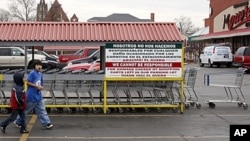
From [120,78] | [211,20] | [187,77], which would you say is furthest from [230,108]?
[211,20]

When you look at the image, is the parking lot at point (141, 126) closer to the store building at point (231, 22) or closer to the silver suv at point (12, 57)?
the silver suv at point (12, 57)

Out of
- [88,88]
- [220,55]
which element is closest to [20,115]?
[88,88]

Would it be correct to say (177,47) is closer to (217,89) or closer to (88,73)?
(88,73)

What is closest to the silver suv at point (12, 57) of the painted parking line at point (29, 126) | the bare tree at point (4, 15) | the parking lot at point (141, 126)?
the parking lot at point (141, 126)

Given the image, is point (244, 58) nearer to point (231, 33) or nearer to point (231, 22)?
point (231, 33)

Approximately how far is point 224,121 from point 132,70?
2.71 m

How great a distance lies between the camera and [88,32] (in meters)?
12.6

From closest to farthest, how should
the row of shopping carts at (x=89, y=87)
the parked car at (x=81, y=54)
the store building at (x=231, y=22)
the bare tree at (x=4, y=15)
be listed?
1. the row of shopping carts at (x=89, y=87)
2. the parked car at (x=81, y=54)
3. the store building at (x=231, y=22)
4. the bare tree at (x=4, y=15)

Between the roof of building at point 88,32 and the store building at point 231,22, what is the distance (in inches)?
1054

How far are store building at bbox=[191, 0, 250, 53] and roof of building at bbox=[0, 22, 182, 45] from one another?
26770 mm

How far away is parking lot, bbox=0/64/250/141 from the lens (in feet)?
30.7

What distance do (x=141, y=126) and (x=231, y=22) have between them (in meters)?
36.2

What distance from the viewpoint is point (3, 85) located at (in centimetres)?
1230

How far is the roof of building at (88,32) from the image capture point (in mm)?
12164
